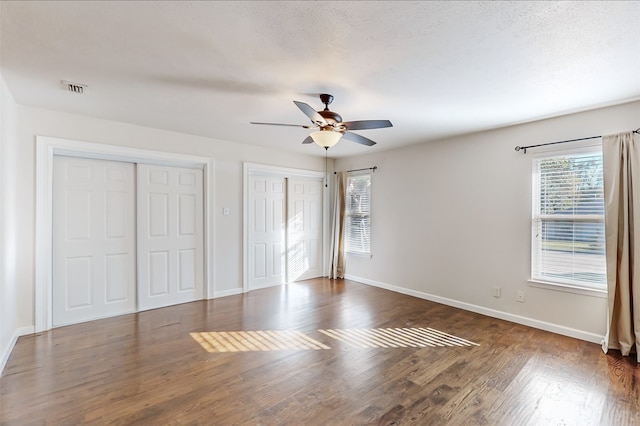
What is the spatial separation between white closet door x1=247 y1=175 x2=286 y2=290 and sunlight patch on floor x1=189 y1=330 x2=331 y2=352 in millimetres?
1808

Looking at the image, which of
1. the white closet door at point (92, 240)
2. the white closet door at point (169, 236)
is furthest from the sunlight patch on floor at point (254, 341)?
the white closet door at point (92, 240)

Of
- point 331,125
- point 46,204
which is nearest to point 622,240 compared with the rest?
point 331,125

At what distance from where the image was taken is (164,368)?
260cm

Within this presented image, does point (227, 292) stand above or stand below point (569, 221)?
below

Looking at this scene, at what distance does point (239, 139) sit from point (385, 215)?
2.69 meters

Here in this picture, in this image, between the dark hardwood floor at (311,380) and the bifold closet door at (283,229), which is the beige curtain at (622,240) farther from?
the bifold closet door at (283,229)

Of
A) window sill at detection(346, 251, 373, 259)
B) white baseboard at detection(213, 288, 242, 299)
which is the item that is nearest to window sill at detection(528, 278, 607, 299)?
window sill at detection(346, 251, 373, 259)

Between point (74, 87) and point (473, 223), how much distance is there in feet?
15.2

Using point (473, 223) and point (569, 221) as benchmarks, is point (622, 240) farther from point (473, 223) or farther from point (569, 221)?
point (473, 223)

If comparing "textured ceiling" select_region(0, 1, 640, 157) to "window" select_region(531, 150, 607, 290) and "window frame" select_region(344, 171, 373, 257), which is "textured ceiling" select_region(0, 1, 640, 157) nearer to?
"window" select_region(531, 150, 607, 290)

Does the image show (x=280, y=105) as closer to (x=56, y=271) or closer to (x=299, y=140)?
(x=299, y=140)

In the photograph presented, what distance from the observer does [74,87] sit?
2703 mm

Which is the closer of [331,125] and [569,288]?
[331,125]

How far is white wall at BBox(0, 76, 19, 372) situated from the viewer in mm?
2586
